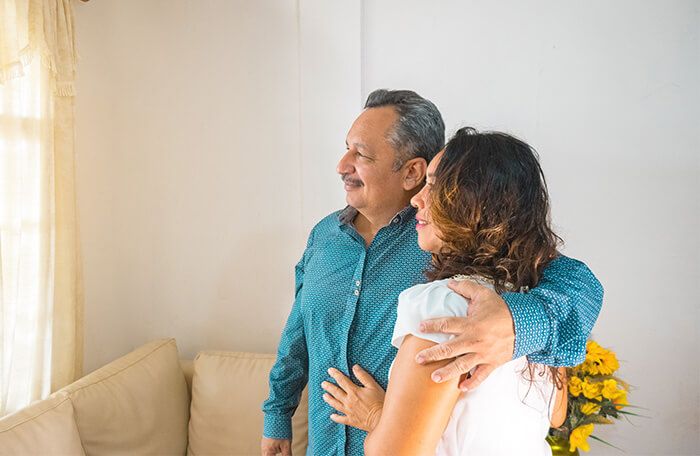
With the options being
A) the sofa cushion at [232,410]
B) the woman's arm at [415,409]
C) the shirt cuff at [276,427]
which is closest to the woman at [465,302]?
the woman's arm at [415,409]

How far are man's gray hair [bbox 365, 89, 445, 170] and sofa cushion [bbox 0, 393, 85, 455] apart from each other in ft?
4.07

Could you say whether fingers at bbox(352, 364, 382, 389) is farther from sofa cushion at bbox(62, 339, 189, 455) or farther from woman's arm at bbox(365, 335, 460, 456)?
sofa cushion at bbox(62, 339, 189, 455)

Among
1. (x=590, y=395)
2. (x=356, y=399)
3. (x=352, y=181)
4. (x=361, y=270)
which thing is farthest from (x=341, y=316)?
(x=590, y=395)

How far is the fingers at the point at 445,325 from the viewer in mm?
931

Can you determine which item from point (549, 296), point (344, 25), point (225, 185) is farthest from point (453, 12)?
point (549, 296)

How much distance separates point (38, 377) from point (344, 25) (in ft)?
5.47

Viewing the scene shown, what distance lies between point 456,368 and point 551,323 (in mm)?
204

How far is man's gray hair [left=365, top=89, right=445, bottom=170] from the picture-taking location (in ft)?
5.29

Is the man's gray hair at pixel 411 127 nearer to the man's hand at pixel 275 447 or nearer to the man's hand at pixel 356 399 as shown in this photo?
the man's hand at pixel 356 399

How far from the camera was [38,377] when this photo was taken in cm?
198

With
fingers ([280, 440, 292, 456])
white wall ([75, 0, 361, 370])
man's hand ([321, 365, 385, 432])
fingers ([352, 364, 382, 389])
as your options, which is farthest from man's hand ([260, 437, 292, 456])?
white wall ([75, 0, 361, 370])

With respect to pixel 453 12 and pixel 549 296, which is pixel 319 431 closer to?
pixel 549 296

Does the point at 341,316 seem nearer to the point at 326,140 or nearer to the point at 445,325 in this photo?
the point at 445,325

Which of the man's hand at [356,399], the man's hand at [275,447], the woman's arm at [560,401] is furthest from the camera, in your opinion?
the man's hand at [275,447]
